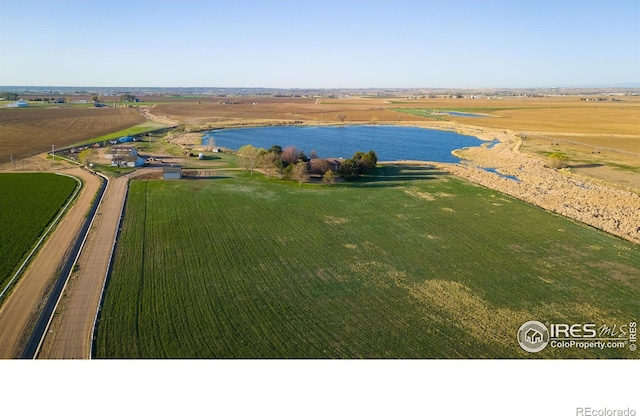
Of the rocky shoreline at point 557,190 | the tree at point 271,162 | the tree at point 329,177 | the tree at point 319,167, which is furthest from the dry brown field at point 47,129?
the rocky shoreline at point 557,190

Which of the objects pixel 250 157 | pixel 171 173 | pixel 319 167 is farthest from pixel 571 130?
pixel 171 173

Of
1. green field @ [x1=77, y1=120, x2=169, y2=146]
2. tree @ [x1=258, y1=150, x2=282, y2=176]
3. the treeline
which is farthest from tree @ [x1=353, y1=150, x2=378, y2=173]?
green field @ [x1=77, y1=120, x2=169, y2=146]

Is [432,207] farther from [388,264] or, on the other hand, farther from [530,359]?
[530,359]

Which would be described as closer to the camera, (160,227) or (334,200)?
(160,227)

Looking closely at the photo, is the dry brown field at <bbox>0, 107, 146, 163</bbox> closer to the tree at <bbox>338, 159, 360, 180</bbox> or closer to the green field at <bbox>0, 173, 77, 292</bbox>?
the green field at <bbox>0, 173, 77, 292</bbox>

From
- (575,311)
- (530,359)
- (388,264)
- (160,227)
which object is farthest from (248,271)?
(575,311)
